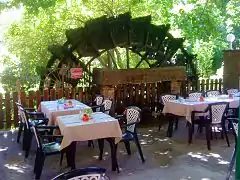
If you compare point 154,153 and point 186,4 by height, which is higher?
point 186,4

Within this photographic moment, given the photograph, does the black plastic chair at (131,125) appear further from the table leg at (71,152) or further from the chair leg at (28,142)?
the chair leg at (28,142)

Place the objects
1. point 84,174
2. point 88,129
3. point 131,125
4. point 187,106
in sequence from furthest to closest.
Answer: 1. point 187,106
2. point 131,125
3. point 88,129
4. point 84,174

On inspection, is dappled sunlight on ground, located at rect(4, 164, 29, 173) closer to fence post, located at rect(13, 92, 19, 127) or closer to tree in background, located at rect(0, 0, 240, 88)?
fence post, located at rect(13, 92, 19, 127)

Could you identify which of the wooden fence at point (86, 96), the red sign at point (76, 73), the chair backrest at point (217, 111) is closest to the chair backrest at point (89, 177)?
the chair backrest at point (217, 111)

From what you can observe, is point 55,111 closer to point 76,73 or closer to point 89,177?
point 76,73

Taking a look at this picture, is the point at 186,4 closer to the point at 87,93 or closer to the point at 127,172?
the point at 87,93

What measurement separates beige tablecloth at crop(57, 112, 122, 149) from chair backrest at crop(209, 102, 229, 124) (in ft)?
7.24

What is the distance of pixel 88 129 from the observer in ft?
14.3

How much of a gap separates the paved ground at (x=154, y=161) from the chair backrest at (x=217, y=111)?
49 cm

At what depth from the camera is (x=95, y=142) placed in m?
6.23

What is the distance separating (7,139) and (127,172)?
3147mm

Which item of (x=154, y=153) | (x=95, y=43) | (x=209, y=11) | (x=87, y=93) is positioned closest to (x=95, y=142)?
(x=154, y=153)

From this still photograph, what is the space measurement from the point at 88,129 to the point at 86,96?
395cm

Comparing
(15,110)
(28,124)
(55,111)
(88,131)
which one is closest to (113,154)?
(88,131)
